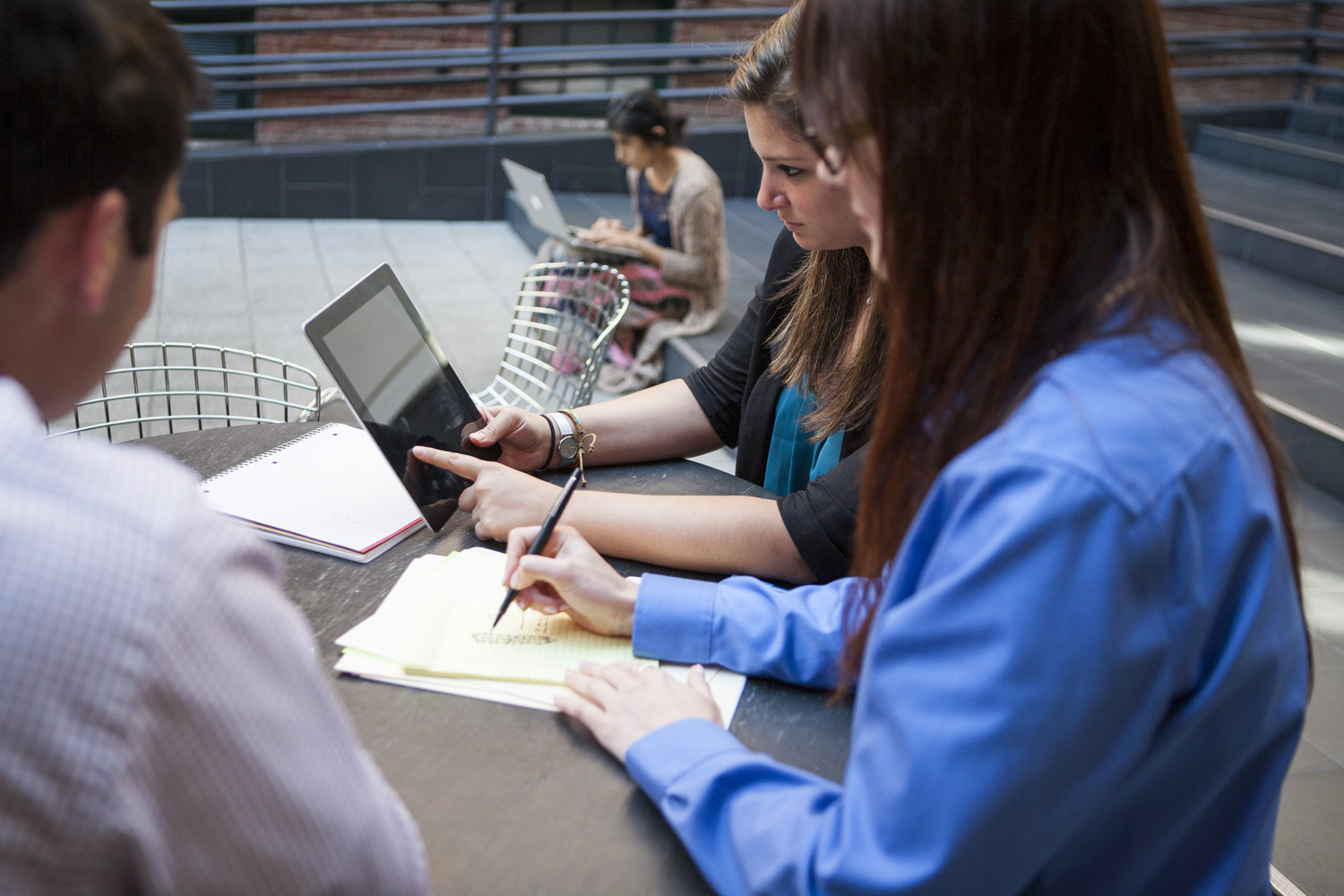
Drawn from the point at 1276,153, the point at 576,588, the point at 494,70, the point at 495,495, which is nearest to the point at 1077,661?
the point at 576,588

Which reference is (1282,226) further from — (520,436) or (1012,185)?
(1012,185)

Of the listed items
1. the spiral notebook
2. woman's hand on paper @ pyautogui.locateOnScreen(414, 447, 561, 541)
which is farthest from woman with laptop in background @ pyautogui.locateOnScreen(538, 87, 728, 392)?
woman's hand on paper @ pyautogui.locateOnScreen(414, 447, 561, 541)

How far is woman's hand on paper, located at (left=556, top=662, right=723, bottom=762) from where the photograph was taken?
96cm

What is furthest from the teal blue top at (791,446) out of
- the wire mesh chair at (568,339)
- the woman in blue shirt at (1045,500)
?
the woman in blue shirt at (1045,500)

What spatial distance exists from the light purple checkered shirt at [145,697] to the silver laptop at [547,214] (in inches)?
145

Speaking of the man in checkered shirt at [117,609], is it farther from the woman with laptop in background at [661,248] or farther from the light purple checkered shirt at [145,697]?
the woman with laptop in background at [661,248]

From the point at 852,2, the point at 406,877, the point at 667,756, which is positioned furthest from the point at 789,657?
the point at 852,2

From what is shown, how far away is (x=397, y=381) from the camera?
1.37 meters

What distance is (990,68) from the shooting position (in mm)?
685

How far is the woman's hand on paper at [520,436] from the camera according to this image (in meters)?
1.56

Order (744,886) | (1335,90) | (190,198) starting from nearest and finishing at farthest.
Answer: (744,886) < (190,198) < (1335,90)

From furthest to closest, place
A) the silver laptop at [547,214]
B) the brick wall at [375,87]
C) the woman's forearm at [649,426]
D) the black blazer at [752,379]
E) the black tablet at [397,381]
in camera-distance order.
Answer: the brick wall at [375,87]
the silver laptop at [547,214]
the black blazer at [752,379]
the woman's forearm at [649,426]
the black tablet at [397,381]

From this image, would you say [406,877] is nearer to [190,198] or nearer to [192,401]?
[192,401]

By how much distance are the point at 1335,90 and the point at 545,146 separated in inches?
225
